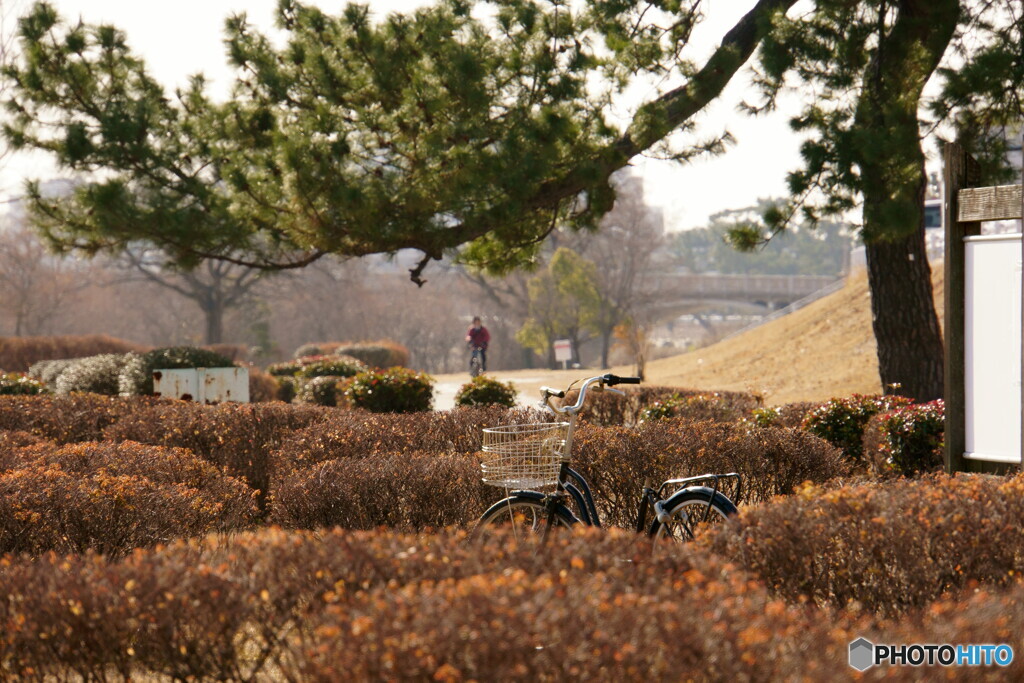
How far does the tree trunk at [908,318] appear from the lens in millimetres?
9375

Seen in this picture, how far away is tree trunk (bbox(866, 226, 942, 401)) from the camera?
30.8 ft

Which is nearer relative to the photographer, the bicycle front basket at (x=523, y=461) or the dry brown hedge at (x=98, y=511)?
the bicycle front basket at (x=523, y=461)

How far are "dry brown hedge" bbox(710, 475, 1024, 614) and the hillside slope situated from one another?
15281 mm

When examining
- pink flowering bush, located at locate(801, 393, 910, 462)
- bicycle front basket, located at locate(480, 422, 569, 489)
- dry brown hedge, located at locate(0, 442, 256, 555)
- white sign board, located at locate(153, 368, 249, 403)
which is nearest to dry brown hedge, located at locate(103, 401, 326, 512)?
dry brown hedge, located at locate(0, 442, 256, 555)

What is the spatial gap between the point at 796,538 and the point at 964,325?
8.40 ft

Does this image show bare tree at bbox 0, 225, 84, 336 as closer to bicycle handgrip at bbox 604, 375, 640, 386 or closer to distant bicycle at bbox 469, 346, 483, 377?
distant bicycle at bbox 469, 346, 483, 377

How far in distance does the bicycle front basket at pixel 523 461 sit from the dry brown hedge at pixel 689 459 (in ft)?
4.05

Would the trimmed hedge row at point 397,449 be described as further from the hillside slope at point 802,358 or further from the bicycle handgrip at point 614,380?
the hillside slope at point 802,358

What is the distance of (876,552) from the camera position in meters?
3.29

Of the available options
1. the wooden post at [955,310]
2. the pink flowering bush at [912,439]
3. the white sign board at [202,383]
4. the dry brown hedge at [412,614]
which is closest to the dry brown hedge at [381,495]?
the dry brown hedge at [412,614]

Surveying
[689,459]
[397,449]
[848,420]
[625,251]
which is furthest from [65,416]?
[625,251]

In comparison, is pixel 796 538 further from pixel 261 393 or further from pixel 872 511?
pixel 261 393

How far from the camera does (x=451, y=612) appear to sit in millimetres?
2395

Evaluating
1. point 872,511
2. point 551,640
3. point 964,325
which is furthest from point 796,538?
point 964,325
